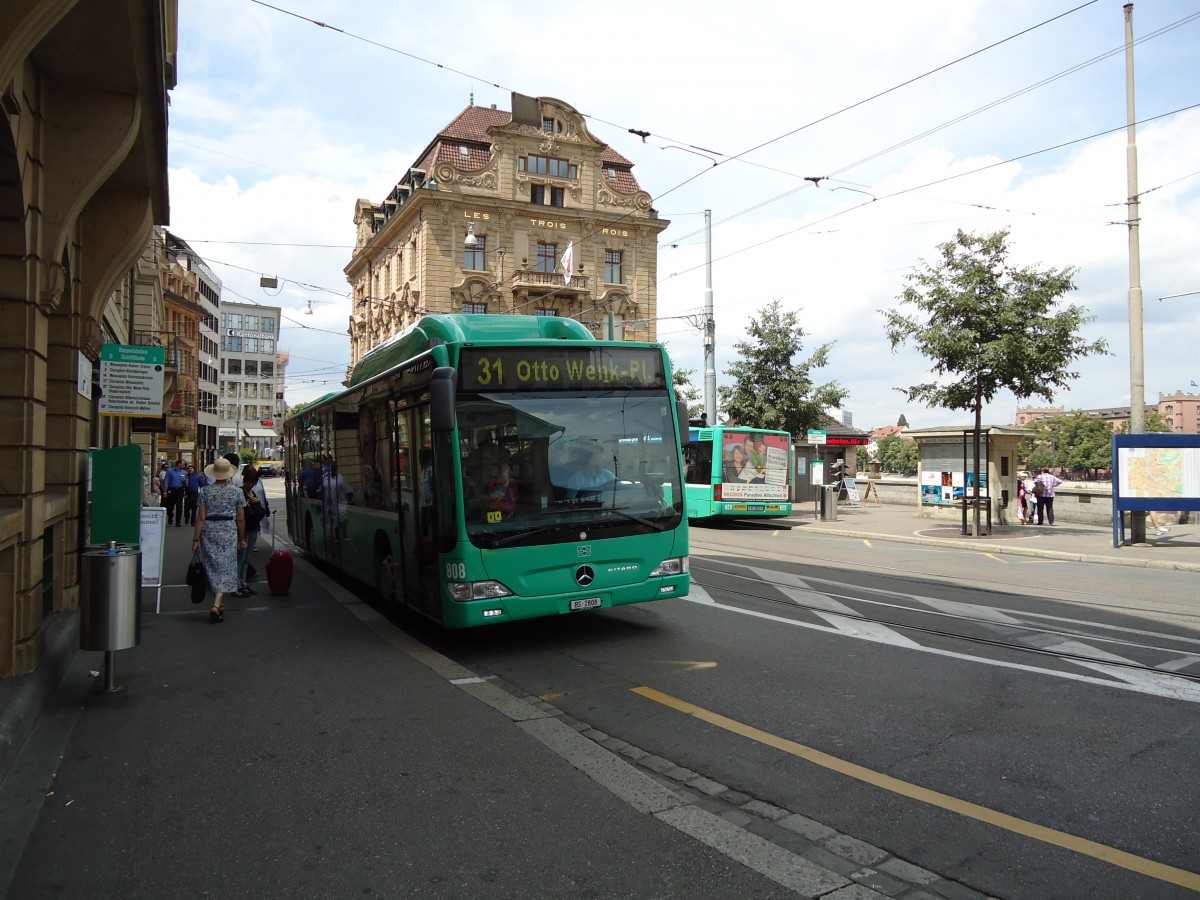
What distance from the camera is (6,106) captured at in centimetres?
560

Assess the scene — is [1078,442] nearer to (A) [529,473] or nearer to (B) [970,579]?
(B) [970,579]

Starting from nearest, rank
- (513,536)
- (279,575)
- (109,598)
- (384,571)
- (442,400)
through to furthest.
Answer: (109,598), (442,400), (513,536), (384,571), (279,575)

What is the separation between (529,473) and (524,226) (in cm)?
4227

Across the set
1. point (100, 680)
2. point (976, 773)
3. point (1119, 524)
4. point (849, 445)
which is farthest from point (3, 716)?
point (849, 445)

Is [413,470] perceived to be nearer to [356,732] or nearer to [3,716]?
[356,732]

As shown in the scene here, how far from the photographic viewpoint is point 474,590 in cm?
721

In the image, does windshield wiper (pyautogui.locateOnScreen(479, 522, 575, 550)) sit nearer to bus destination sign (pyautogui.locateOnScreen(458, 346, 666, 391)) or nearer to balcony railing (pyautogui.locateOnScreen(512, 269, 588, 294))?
bus destination sign (pyautogui.locateOnScreen(458, 346, 666, 391))

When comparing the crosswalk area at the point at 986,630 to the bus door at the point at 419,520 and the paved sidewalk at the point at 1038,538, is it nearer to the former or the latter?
the bus door at the point at 419,520

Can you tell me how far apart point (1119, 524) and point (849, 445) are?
22620 mm

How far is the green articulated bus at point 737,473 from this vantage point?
23406 millimetres

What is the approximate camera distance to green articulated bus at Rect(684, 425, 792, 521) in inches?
922

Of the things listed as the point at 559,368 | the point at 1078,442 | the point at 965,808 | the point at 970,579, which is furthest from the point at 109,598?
the point at 1078,442

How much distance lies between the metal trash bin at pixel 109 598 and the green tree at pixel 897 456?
446ft

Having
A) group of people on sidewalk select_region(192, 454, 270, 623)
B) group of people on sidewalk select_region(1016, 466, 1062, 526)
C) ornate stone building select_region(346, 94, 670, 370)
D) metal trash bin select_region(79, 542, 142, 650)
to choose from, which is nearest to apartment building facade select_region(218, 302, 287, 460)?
ornate stone building select_region(346, 94, 670, 370)
